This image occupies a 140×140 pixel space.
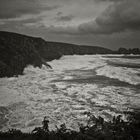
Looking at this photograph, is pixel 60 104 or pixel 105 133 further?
pixel 60 104

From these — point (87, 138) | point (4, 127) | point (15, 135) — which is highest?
point (87, 138)

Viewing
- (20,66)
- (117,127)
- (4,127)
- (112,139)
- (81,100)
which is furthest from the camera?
(20,66)

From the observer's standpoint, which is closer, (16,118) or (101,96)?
(16,118)

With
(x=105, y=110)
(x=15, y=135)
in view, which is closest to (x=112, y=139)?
(x=15, y=135)

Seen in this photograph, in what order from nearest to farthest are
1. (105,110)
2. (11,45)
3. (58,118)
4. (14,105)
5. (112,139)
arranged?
(112,139) → (58,118) → (105,110) → (14,105) → (11,45)

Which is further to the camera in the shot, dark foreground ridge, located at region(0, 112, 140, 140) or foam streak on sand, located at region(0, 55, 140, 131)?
foam streak on sand, located at region(0, 55, 140, 131)

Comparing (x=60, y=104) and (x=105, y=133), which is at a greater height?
(x=105, y=133)

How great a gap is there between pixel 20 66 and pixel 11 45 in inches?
260

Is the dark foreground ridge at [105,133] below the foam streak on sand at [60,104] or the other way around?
the other way around

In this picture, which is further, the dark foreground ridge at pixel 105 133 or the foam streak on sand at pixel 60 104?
the foam streak on sand at pixel 60 104

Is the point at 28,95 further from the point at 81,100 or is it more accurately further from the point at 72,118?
the point at 72,118

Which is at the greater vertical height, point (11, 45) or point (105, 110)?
point (11, 45)

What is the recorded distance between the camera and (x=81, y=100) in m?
12.2

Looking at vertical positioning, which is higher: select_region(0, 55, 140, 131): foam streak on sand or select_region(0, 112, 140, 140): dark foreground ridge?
select_region(0, 112, 140, 140): dark foreground ridge
